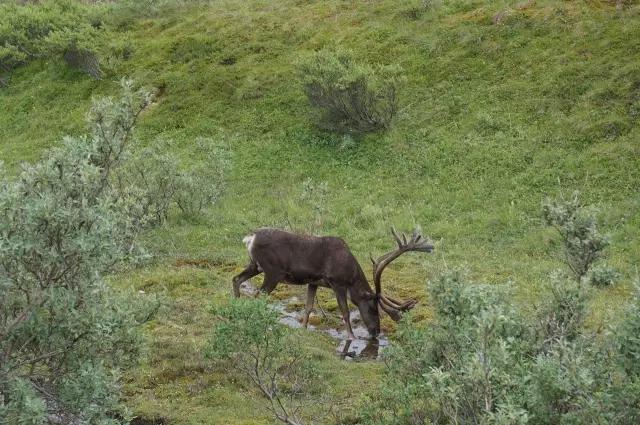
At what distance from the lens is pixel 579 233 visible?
902 cm

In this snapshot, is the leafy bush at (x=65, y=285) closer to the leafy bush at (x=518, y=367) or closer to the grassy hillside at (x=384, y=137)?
the grassy hillside at (x=384, y=137)

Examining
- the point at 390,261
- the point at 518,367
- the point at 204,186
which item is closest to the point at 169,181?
the point at 204,186

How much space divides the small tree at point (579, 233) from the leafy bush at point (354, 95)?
1534 cm

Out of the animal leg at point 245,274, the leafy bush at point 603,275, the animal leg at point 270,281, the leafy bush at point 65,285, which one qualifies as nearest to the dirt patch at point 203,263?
the animal leg at point 245,274

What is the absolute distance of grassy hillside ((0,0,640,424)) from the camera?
15.2m

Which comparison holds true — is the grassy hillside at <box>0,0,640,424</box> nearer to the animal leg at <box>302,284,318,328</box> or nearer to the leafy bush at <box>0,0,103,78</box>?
the leafy bush at <box>0,0,103,78</box>

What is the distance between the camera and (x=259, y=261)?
13570 millimetres

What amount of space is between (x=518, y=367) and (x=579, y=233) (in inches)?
122

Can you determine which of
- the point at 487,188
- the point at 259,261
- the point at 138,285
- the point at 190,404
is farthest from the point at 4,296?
the point at 487,188

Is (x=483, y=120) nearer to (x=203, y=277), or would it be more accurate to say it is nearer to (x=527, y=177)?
(x=527, y=177)

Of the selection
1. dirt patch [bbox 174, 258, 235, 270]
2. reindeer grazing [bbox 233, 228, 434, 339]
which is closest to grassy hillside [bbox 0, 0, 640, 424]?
dirt patch [bbox 174, 258, 235, 270]

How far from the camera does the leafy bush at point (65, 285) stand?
6.66m

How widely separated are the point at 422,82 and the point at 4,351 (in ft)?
67.0

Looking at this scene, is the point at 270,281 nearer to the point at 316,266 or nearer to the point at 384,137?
the point at 316,266
